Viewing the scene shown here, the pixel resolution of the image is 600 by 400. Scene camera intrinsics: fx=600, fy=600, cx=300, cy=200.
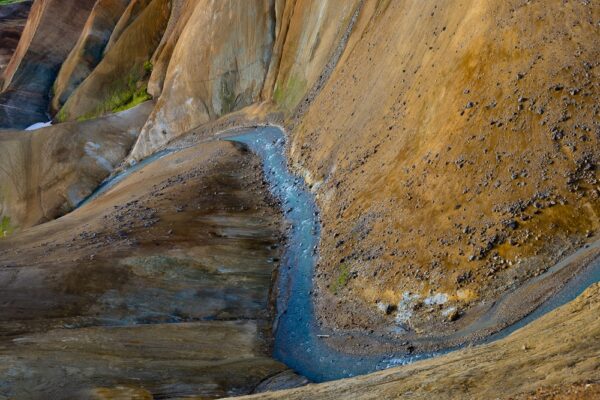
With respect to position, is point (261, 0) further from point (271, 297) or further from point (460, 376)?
point (460, 376)

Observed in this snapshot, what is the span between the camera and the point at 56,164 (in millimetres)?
46625

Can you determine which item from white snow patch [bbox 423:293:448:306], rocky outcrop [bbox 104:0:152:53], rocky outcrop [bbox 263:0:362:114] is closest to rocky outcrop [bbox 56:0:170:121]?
rocky outcrop [bbox 104:0:152:53]

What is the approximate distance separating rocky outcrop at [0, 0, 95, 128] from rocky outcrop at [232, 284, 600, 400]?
56381 mm

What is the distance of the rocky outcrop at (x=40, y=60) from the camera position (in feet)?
207

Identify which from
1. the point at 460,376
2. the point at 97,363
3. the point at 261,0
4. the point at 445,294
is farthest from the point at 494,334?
the point at 261,0

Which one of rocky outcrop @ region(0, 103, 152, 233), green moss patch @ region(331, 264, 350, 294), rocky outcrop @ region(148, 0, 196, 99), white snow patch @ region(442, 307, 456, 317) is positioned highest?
rocky outcrop @ region(148, 0, 196, 99)

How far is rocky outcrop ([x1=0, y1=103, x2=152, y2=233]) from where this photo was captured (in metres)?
44.9

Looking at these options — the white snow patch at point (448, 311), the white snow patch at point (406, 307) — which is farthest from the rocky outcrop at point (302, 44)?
the white snow patch at point (448, 311)

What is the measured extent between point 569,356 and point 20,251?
23.4 m

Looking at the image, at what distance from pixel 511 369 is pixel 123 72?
50.9 meters

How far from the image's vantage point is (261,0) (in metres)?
42.9

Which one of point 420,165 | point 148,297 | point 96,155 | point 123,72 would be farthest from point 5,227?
point 420,165

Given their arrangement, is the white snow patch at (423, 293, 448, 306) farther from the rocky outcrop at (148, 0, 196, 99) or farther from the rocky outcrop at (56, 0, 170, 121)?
the rocky outcrop at (56, 0, 170, 121)

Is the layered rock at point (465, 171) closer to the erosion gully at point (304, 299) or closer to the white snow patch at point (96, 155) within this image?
the erosion gully at point (304, 299)
